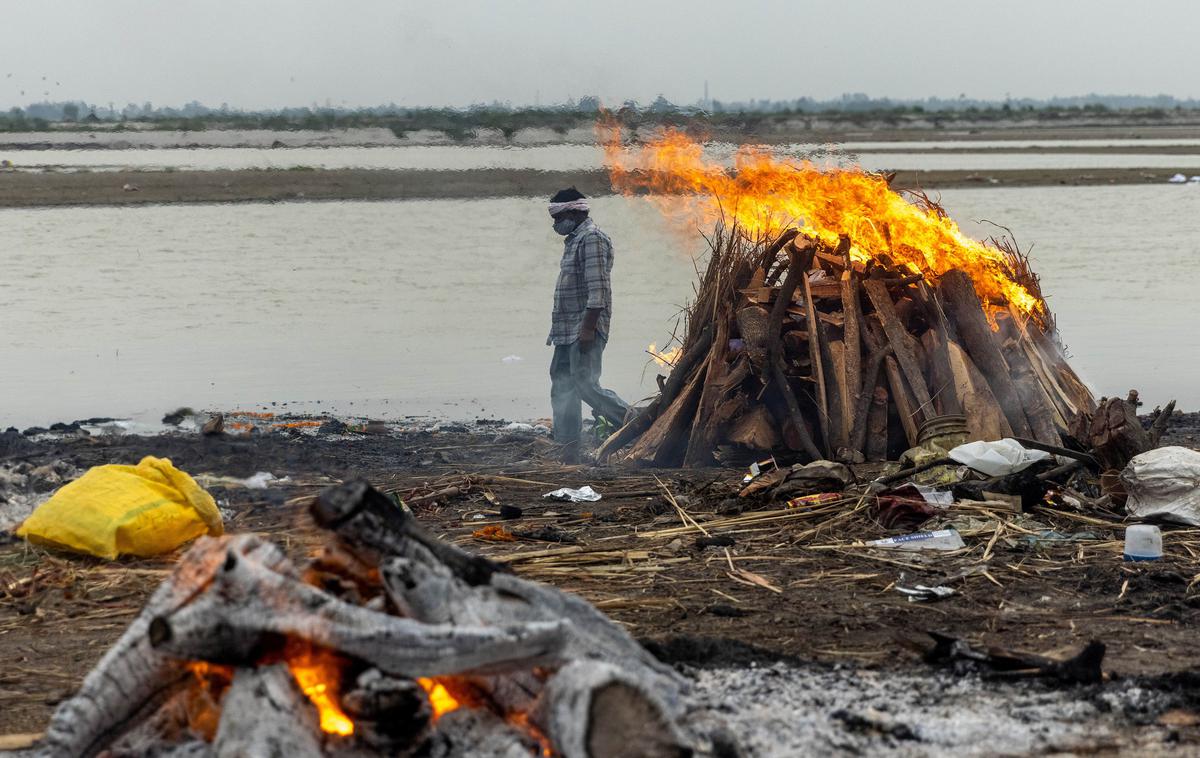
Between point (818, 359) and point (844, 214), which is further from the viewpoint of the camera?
point (844, 214)

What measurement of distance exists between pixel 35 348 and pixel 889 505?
493 inches

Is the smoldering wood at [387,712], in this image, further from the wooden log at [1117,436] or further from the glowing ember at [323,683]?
the wooden log at [1117,436]

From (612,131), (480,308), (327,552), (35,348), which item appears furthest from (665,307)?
(327,552)

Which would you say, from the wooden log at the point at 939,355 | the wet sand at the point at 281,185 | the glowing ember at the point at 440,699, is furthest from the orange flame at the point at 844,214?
the wet sand at the point at 281,185

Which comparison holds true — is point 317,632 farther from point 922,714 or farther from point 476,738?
Result: point 922,714

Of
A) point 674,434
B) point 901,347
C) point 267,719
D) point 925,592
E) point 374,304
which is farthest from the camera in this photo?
point 374,304

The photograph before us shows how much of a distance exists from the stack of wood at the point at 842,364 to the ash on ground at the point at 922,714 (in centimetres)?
414

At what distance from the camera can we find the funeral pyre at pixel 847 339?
29.8 feet

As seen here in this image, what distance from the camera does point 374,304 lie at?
19.5 meters

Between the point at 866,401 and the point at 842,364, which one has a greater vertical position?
the point at 842,364

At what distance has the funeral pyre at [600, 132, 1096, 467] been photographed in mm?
9078

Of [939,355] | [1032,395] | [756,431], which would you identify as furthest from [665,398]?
[1032,395]

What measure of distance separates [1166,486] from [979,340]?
2.39m

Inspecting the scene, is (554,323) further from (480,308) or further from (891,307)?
(480,308)
